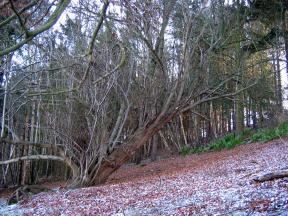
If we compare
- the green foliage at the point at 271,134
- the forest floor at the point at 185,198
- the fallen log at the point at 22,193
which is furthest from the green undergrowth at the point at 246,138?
the fallen log at the point at 22,193

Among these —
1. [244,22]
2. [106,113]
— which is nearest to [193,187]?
[106,113]

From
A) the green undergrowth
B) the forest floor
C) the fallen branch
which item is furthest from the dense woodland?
the fallen branch

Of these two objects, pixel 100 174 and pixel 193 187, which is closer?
pixel 193 187

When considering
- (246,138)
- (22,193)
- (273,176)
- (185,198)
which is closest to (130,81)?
(22,193)

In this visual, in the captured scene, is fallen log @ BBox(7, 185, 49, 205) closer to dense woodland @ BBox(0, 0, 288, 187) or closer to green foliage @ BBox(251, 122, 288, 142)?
dense woodland @ BBox(0, 0, 288, 187)

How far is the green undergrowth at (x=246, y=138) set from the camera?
1315cm

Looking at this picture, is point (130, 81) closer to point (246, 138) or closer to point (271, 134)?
point (271, 134)

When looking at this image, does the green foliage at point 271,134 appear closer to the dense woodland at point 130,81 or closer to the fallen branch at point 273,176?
the dense woodland at point 130,81

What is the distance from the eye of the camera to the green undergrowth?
13.1 m

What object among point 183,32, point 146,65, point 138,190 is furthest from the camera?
point 183,32

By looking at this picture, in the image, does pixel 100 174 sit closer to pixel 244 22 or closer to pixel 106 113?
pixel 106 113

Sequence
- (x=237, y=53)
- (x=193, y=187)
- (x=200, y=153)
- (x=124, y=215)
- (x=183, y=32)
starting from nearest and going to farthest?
1. (x=124, y=215)
2. (x=193, y=187)
3. (x=183, y=32)
4. (x=237, y=53)
5. (x=200, y=153)

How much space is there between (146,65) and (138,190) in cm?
447

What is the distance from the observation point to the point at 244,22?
14938mm
